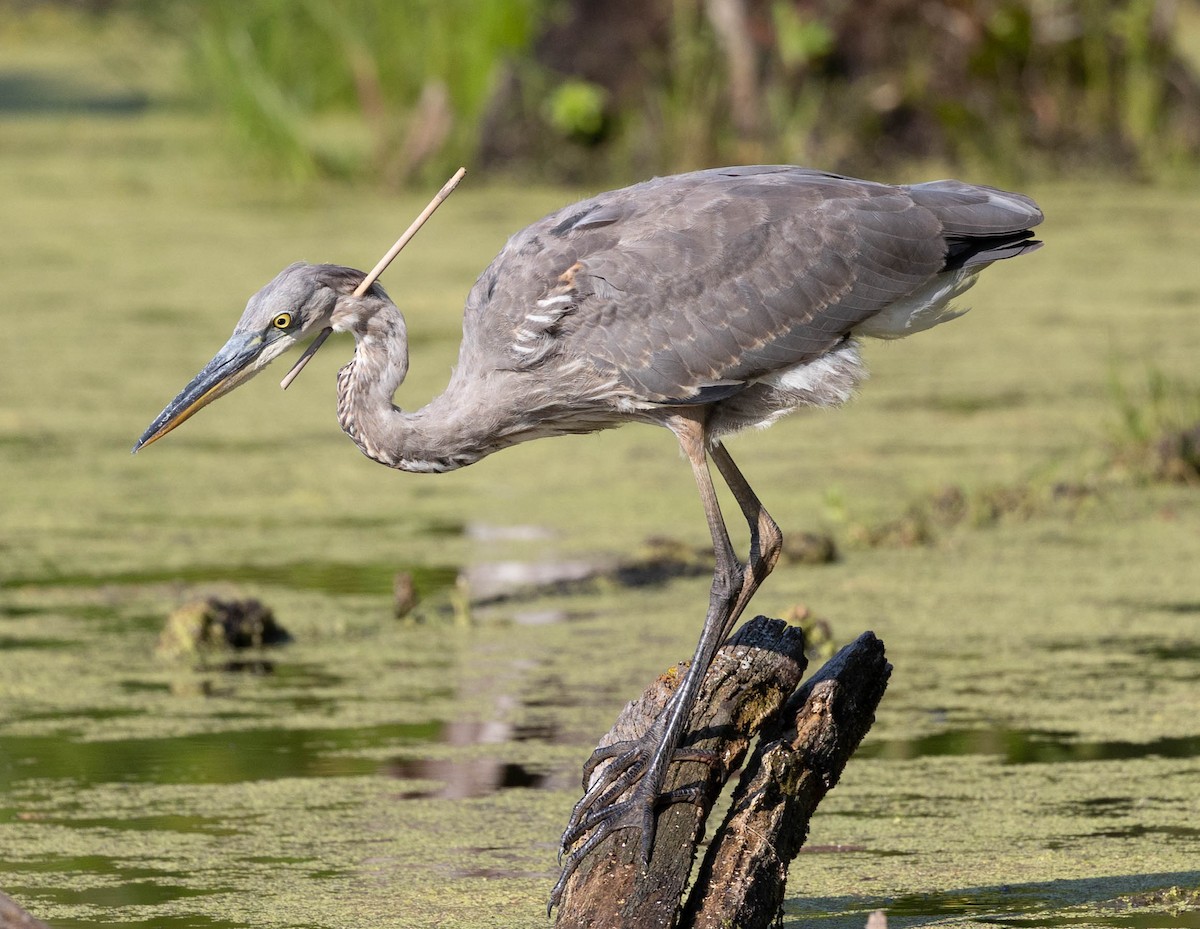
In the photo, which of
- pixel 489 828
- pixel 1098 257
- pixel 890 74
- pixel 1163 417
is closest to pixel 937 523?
pixel 1163 417

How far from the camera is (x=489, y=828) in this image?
4145 millimetres

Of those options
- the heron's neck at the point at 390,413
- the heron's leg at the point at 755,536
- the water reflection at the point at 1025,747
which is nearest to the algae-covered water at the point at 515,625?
the water reflection at the point at 1025,747

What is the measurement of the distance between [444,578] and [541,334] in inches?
93.6

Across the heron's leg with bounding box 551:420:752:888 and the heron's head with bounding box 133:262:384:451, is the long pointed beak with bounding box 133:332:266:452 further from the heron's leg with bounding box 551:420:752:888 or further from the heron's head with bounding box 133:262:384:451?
the heron's leg with bounding box 551:420:752:888

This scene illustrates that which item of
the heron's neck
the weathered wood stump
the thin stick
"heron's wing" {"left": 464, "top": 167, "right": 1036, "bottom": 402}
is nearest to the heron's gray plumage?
"heron's wing" {"left": 464, "top": 167, "right": 1036, "bottom": 402}

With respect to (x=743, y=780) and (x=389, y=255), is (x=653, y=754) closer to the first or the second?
(x=743, y=780)

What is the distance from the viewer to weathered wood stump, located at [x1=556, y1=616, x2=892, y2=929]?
10.3 feet

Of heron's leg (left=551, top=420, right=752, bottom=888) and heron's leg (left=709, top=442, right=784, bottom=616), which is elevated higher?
heron's leg (left=709, top=442, right=784, bottom=616)

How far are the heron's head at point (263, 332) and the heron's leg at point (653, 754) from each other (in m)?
0.80

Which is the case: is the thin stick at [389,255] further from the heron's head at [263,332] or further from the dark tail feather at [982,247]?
the dark tail feather at [982,247]

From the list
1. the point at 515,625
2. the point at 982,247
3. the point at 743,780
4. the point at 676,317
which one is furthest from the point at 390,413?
the point at 515,625

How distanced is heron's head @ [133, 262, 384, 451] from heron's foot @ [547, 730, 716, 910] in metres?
0.98

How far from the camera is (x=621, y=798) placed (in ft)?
11.5

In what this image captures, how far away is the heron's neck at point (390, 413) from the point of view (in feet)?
12.6
